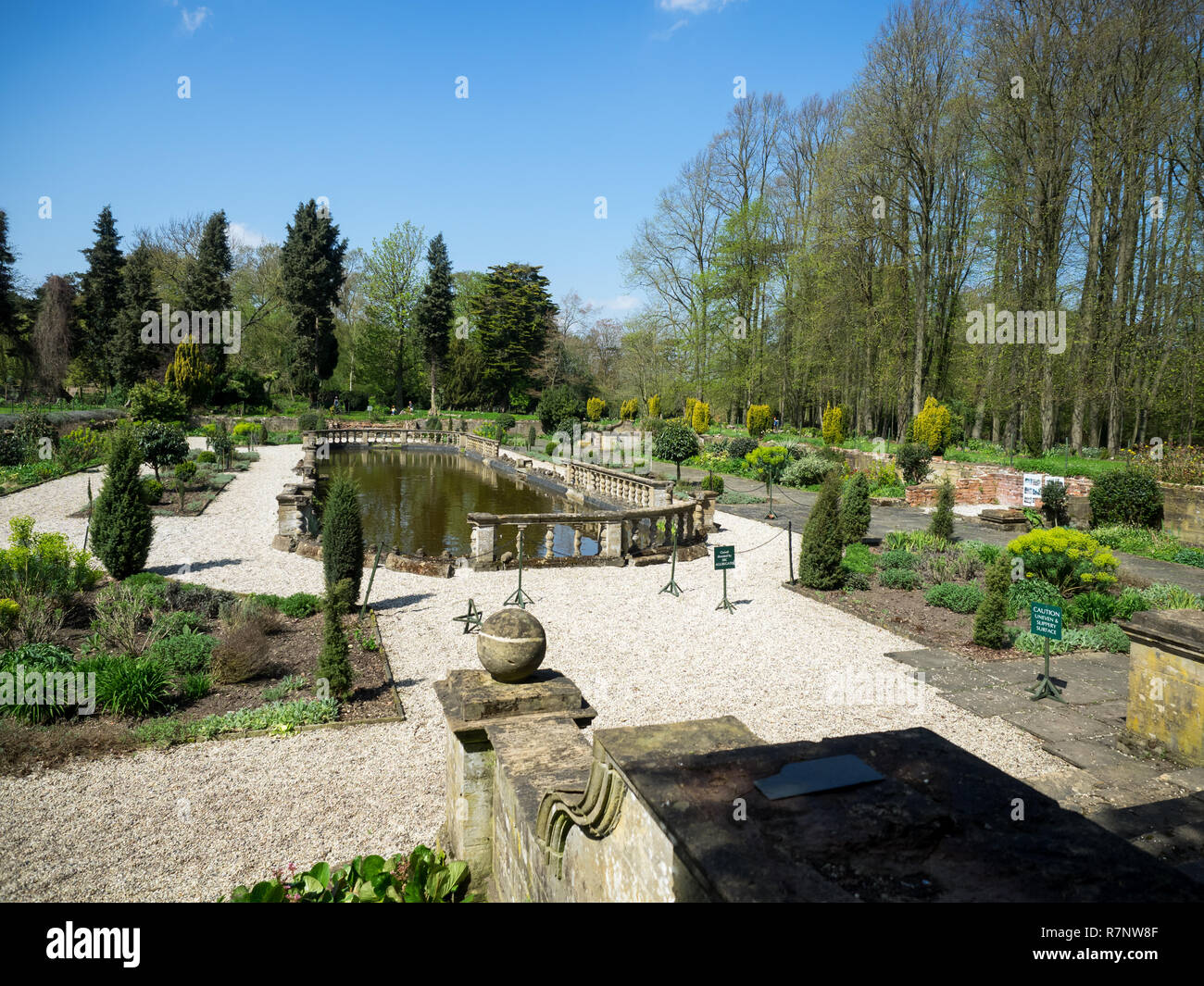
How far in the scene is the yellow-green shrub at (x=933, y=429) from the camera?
2386 centimetres

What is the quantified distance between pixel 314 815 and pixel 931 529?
12974mm

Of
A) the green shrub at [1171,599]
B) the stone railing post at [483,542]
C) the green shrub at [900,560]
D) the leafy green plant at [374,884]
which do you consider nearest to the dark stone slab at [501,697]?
the leafy green plant at [374,884]

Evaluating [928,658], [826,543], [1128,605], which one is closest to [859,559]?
[826,543]

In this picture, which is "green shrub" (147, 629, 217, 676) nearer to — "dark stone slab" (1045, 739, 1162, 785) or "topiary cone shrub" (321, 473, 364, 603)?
"topiary cone shrub" (321, 473, 364, 603)

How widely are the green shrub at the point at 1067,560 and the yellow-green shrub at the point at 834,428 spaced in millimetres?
18275

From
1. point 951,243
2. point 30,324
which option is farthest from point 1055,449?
point 30,324

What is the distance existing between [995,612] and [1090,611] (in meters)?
2.01

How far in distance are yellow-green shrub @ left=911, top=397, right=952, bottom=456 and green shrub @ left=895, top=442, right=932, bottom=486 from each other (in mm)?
1593

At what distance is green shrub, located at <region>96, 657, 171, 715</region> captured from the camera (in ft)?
21.7

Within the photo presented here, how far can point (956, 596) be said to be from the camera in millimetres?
10625

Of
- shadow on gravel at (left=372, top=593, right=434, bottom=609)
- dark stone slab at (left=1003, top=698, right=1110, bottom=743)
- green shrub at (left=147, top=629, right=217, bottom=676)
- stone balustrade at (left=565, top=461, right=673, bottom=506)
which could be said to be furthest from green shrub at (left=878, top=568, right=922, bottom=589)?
green shrub at (left=147, top=629, right=217, bottom=676)

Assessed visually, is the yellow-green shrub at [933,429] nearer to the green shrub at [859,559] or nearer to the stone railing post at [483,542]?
the green shrub at [859,559]

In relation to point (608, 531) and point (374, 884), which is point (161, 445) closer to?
point (608, 531)
